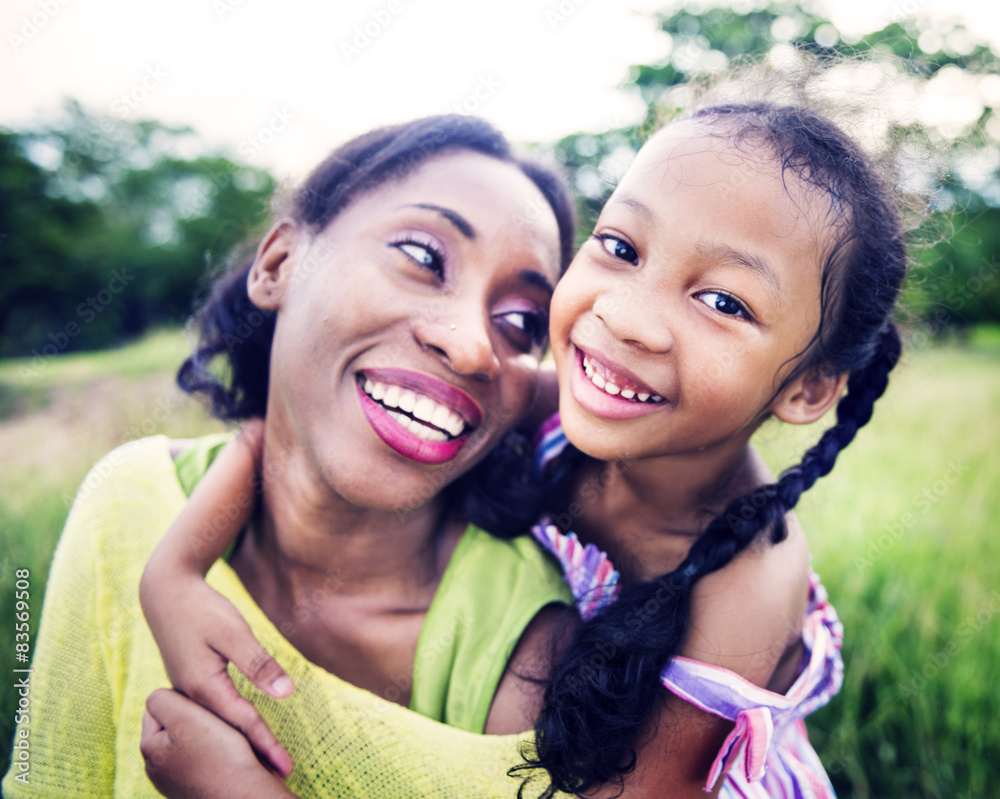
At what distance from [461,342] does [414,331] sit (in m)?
0.13

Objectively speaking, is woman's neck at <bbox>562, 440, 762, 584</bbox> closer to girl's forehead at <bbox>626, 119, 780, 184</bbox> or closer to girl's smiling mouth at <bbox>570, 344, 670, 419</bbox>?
girl's smiling mouth at <bbox>570, 344, 670, 419</bbox>

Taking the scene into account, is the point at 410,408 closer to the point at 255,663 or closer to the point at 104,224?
the point at 255,663

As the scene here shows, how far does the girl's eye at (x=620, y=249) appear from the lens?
1554mm

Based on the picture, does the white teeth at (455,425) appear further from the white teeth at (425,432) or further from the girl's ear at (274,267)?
the girl's ear at (274,267)

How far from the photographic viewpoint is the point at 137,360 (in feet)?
20.1

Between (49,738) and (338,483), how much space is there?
107 centimetres

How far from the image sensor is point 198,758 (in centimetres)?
133

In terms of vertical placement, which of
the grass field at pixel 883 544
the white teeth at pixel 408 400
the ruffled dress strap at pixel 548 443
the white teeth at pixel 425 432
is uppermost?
the white teeth at pixel 408 400

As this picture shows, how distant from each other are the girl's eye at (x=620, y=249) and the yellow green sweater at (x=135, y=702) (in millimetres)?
1153

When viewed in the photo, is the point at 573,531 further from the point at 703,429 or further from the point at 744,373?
the point at 744,373

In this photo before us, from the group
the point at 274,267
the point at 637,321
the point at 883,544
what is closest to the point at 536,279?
the point at 637,321

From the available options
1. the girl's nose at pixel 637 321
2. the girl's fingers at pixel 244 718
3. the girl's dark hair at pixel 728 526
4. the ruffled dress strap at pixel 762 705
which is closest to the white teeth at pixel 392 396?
the girl's nose at pixel 637 321

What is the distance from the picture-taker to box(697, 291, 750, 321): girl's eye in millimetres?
1427

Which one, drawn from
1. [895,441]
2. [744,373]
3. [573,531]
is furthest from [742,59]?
[895,441]
